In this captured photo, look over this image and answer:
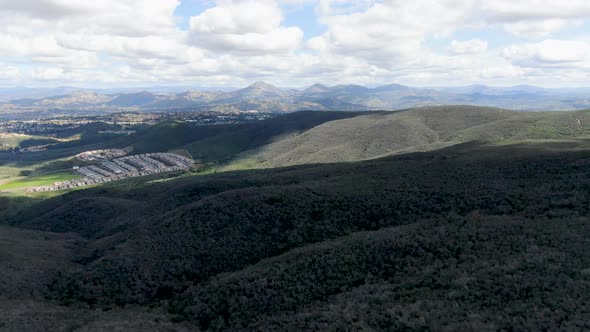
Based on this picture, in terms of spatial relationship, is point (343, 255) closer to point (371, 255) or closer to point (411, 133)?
point (371, 255)

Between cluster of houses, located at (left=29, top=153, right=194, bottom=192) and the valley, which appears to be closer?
the valley

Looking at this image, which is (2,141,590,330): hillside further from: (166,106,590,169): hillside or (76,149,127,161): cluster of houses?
(76,149,127,161): cluster of houses

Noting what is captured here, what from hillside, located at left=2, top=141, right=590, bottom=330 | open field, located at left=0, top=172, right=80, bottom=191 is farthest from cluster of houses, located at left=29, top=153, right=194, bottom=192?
hillside, located at left=2, top=141, right=590, bottom=330

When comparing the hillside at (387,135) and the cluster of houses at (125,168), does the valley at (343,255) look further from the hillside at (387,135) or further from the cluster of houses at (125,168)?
the cluster of houses at (125,168)

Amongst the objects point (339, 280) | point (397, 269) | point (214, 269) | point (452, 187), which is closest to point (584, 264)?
point (397, 269)

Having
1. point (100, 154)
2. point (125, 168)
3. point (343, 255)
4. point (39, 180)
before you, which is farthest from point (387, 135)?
point (100, 154)

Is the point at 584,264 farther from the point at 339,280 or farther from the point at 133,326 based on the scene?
the point at 133,326

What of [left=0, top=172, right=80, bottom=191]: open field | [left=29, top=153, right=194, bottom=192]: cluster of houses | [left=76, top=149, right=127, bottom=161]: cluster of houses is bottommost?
[left=0, top=172, right=80, bottom=191]: open field

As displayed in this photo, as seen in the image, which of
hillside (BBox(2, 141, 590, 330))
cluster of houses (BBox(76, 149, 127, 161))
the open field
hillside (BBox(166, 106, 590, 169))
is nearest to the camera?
hillside (BBox(2, 141, 590, 330))
